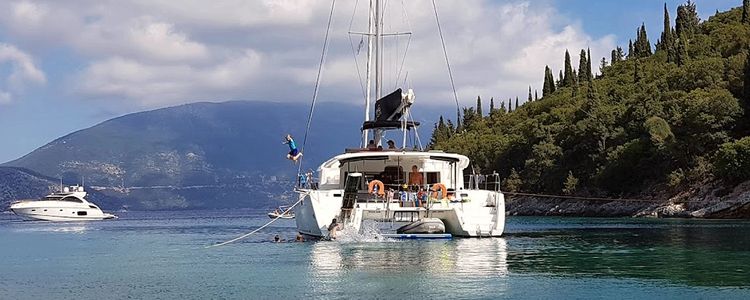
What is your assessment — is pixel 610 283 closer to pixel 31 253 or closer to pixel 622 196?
pixel 31 253

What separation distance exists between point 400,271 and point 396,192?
10.0 m

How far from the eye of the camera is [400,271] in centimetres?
2227

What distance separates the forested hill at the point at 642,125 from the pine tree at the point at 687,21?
8.7 inches

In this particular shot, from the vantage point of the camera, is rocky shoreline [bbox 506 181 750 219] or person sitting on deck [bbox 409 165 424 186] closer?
person sitting on deck [bbox 409 165 424 186]

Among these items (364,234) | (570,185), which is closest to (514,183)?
(570,185)

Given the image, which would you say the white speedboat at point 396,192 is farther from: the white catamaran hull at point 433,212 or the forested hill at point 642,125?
the forested hill at point 642,125

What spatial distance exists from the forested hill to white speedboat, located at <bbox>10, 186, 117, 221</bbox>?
147 feet

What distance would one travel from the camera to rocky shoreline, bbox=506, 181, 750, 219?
5978cm

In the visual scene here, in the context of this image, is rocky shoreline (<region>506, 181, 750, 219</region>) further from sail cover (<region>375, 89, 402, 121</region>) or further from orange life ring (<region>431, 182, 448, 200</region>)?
orange life ring (<region>431, 182, 448, 200</region>)

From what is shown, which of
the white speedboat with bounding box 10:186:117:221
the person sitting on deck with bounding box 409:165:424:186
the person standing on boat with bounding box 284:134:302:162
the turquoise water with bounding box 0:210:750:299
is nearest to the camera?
the turquoise water with bounding box 0:210:750:299

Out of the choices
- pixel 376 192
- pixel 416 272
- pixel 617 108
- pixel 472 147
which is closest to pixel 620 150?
pixel 617 108

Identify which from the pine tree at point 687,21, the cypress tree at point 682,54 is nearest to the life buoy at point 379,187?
the cypress tree at point 682,54

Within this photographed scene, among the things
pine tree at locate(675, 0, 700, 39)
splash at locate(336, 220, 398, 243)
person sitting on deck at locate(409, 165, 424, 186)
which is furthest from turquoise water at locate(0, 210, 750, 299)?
pine tree at locate(675, 0, 700, 39)

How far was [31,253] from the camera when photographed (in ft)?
117
